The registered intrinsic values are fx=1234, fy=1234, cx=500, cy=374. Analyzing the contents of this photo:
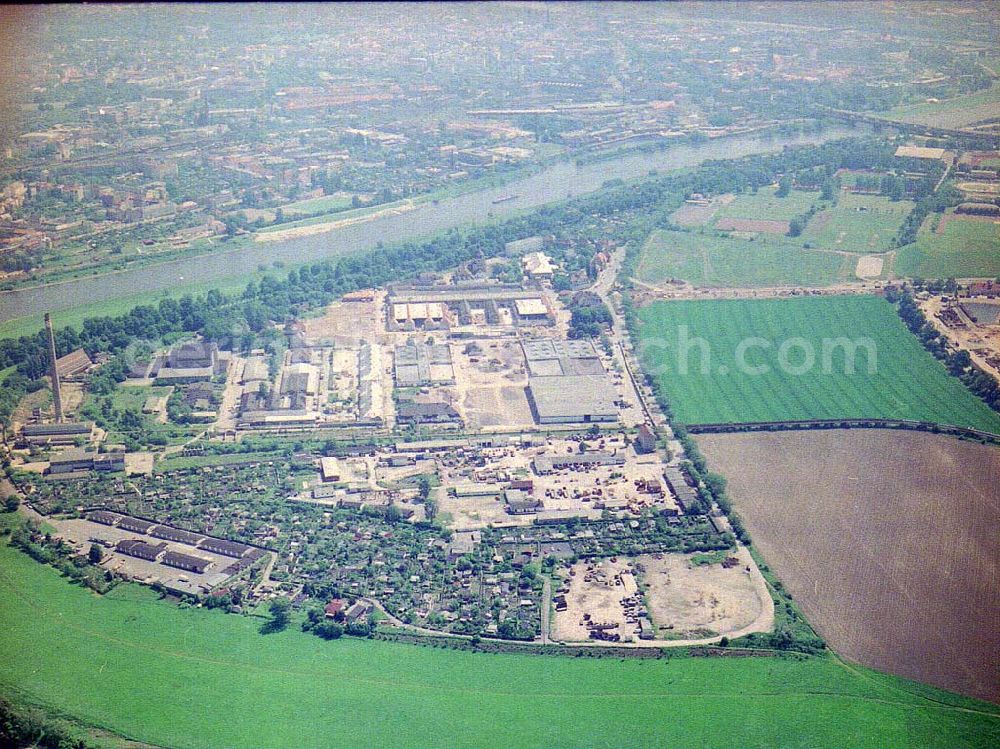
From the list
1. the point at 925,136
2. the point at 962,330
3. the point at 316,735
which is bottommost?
the point at 316,735

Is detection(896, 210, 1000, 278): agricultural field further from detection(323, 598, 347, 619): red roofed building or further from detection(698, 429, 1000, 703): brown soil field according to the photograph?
detection(323, 598, 347, 619): red roofed building

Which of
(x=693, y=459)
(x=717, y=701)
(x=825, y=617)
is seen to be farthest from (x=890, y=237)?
(x=717, y=701)

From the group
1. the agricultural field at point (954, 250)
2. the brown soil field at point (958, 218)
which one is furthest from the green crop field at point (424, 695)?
the brown soil field at point (958, 218)

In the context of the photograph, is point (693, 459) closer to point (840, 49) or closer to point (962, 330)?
point (962, 330)

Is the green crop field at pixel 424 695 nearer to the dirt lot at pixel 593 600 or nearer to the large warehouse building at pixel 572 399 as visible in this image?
the dirt lot at pixel 593 600

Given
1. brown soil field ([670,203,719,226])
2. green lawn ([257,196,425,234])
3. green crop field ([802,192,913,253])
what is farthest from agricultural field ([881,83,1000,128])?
green lawn ([257,196,425,234])

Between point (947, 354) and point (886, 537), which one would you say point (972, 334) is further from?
point (886, 537)

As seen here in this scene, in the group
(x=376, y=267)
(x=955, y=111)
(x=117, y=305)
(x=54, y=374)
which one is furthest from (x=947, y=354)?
(x=117, y=305)
